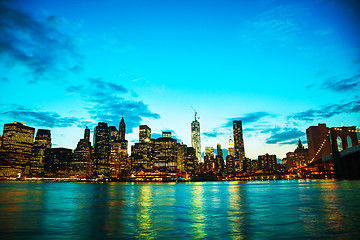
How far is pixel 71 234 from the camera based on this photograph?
60.1 ft

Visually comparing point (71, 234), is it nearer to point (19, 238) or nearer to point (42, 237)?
point (42, 237)

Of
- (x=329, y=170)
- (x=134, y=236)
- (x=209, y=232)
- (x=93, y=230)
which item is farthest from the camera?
(x=329, y=170)

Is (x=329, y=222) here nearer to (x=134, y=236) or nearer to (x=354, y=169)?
(x=134, y=236)

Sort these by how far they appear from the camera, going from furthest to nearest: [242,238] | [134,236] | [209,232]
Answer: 1. [209,232]
2. [134,236]
3. [242,238]

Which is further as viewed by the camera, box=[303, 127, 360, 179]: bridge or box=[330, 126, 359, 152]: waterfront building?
box=[330, 126, 359, 152]: waterfront building

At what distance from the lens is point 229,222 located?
22094mm

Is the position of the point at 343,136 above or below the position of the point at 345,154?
above

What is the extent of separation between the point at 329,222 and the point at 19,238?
869 inches

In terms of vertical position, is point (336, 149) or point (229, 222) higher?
point (336, 149)

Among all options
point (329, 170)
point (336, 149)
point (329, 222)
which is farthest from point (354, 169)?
point (329, 222)

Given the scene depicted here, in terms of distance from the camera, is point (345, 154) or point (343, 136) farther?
point (343, 136)

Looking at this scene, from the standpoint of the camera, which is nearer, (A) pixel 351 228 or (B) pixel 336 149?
(A) pixel 351 228

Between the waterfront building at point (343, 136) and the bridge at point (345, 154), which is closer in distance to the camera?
the bridge at point (345, 154)

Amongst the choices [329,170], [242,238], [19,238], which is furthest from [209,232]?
[329,170]
